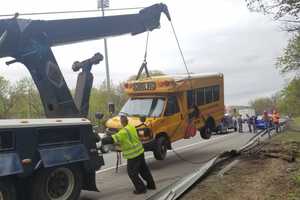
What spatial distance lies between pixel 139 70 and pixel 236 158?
452cm

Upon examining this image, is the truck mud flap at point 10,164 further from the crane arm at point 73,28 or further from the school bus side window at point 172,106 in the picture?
the school bus side window at point 172,106

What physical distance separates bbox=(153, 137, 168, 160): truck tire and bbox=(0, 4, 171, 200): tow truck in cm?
386

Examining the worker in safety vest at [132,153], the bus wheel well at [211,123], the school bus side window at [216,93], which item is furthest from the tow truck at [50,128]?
the school bus side window at [216,93]

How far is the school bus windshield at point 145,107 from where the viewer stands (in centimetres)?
1494

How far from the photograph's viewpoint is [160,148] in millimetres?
14570

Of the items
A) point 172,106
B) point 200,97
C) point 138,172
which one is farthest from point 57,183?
point 200,97

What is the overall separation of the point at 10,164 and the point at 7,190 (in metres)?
0.48

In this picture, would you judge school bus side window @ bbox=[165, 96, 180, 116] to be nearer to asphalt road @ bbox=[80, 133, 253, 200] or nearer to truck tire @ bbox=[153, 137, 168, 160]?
truck tire @ bbox=[153, 137, 168, 160]

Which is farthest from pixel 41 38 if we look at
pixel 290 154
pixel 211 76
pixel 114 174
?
pixel 211 76

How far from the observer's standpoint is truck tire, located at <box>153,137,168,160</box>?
14.4 m

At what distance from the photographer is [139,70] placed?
16.2 metres

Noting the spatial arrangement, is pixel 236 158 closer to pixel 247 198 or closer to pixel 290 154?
pixel 290 154

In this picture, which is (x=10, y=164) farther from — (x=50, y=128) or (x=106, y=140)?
(x=106, y=140)

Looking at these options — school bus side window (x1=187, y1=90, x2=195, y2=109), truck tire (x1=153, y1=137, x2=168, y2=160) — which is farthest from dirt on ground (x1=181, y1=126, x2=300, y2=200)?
school bus side window (x1=187, y1=90, x2=195, y2=109)
